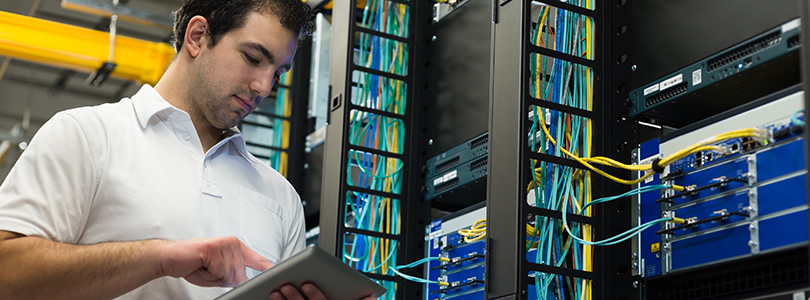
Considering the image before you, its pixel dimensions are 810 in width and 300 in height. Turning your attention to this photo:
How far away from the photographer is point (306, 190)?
3201 millimetres

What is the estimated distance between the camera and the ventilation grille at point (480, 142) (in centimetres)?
224

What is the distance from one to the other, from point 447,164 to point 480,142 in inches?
7.2

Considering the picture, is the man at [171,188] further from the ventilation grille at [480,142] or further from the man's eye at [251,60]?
the ventilation grille at [480,142]

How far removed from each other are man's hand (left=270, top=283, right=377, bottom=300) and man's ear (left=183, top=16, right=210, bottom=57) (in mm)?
627

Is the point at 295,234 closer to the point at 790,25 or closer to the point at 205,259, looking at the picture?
the point at 205,259

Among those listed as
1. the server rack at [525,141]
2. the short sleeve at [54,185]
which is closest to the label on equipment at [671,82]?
the server rack at [525,141]

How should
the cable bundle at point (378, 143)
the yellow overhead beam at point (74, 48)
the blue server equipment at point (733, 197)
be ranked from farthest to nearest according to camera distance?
1. the yellow overhead beam at point (74, 48)
2. the cable bundle at point (378, 143)
3. the blue server equipment at point (733, 197)

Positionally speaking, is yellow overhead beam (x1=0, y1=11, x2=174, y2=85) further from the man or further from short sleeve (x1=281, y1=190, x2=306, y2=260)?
short sleeve (x1=281, y1=190, x2=306, y2=260)

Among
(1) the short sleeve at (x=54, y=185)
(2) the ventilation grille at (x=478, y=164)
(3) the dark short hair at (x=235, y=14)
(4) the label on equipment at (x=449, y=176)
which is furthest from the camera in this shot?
(4) the label on equipment at (x=449, y=176)

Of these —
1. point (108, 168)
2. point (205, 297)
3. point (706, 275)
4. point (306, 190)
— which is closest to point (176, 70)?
point (108, 168)

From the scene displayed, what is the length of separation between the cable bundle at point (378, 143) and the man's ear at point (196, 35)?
0.82 metres

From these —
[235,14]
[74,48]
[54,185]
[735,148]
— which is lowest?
[54,185]

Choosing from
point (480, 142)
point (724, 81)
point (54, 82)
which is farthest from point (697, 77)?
point (54, 82)

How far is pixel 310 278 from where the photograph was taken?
1.22 metres
